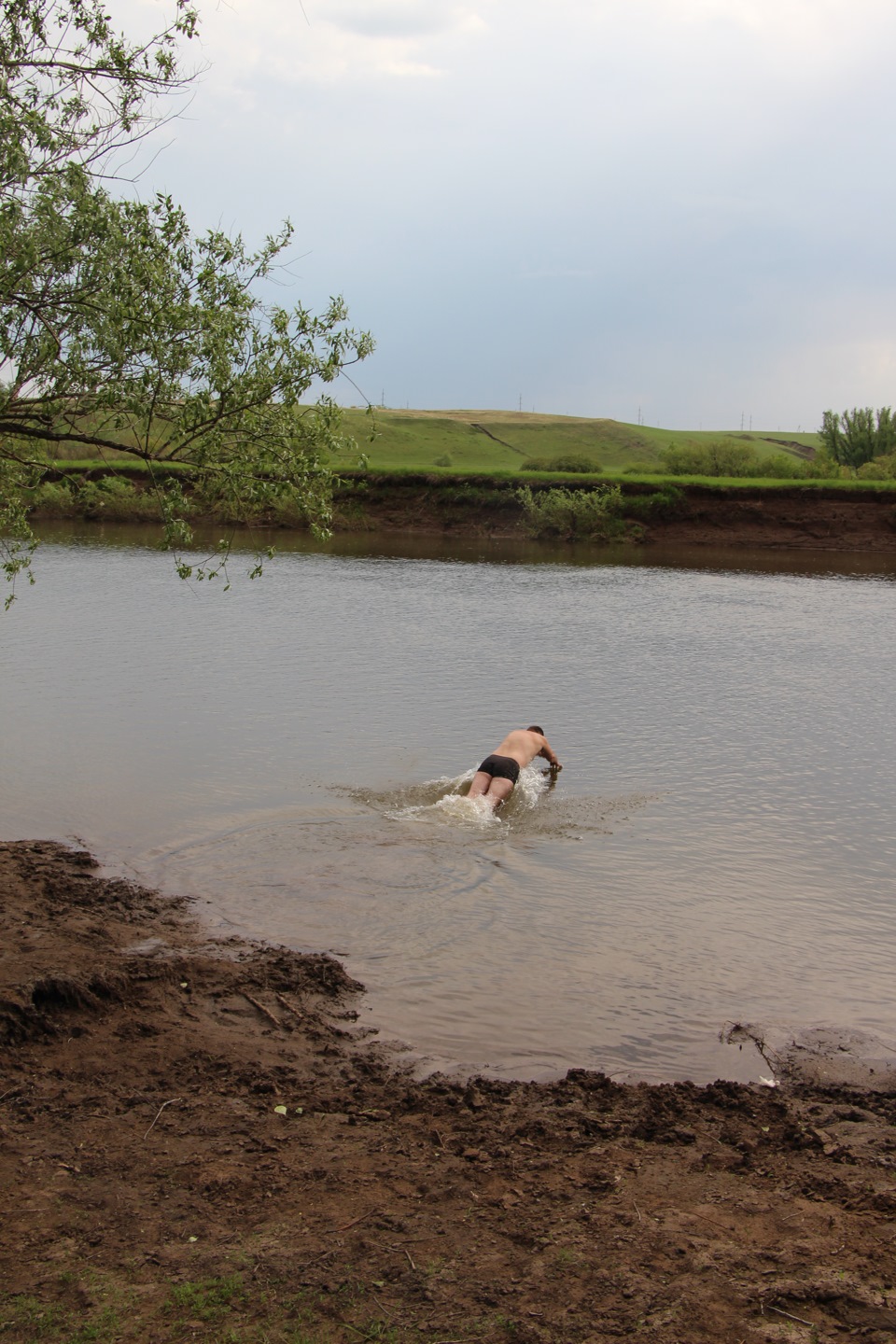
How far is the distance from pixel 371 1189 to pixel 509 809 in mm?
9509

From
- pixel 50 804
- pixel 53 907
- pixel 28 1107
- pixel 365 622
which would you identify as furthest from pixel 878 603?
pixel 28 1107

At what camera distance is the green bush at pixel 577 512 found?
222ft

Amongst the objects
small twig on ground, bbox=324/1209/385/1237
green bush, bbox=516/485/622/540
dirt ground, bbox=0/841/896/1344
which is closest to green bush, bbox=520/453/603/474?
green bush, bbox=516/485/622/540

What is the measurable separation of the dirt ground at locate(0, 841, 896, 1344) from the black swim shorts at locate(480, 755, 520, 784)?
6.65 metres

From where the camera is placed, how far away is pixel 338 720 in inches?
789

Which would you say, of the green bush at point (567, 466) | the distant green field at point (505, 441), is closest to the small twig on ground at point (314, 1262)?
the green bush at point (567, 466)

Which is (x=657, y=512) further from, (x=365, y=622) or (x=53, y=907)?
(x=53, y=907)

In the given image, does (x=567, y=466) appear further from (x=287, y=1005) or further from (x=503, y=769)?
(x=287, y=1005)

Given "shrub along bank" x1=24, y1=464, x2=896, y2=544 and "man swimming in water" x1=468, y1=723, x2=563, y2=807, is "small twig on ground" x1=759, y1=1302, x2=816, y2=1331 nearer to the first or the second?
"man swimming in water" x1=468, y1=723, x2=563, y2=807

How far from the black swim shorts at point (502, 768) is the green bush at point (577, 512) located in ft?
177

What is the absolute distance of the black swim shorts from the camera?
15.1m

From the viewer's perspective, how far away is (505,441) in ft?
407

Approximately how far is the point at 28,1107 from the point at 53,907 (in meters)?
4.03

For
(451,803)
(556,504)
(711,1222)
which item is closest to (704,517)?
(556,504)
